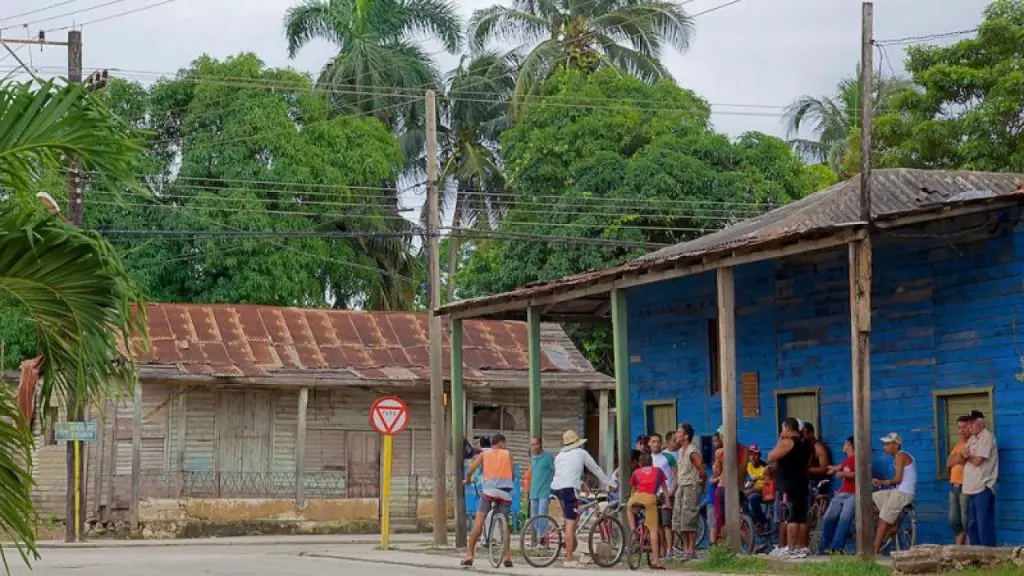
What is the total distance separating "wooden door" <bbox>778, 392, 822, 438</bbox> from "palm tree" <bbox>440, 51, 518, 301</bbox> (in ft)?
91.1

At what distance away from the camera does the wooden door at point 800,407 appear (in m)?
22.5

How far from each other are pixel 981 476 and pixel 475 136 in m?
35.8

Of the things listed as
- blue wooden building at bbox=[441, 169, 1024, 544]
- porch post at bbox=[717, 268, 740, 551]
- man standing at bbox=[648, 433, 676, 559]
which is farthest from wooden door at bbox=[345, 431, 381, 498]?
porch post at bbox=[717, 268, 740, 551]

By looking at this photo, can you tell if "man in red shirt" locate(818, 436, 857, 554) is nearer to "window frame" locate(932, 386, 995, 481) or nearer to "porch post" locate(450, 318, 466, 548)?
"window frame" locate(932, 386, 995, 481)

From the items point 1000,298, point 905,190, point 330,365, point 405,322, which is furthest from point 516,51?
point 1000,298

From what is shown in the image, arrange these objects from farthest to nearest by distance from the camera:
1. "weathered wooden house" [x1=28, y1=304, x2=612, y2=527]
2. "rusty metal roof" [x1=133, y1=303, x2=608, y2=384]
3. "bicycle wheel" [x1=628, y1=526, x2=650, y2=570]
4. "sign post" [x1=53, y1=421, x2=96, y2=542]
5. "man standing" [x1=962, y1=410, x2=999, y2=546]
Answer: "rusty metal roof" [x1=133, y1=303, x2=608, y2=384], "weathered wooden house" [x1=28, y1=304, x2=612, y2=527], "sign post" [x1=53, y1=421, x2=96, y2=542], "bicycle wheel" [x1=628, y1=526, x2=650, y2=570], "man standing" [x1=962, y1=410, x2=999, y2=546]

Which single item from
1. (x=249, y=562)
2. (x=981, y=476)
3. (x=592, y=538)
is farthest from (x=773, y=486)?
(x=249, y=562)

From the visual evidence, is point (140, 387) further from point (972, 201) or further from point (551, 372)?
point (972, 201)

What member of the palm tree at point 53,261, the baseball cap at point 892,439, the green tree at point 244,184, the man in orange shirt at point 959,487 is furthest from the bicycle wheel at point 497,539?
the green tree at point 244,184

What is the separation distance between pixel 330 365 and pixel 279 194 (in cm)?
1018

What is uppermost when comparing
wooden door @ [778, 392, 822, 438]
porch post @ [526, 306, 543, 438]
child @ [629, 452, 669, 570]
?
porch post @ [526, 306, 543, 438]

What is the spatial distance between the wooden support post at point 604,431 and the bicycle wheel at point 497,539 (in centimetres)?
1666

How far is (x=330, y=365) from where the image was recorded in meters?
34.7

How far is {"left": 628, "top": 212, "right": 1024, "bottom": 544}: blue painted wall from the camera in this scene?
749 inches
